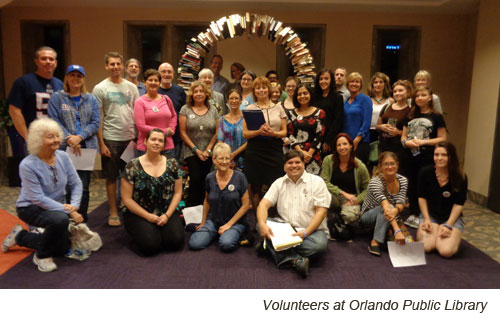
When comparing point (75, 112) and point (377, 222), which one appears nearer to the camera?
point (377, 222)

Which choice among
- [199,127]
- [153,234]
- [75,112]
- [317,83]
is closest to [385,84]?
[317,83]

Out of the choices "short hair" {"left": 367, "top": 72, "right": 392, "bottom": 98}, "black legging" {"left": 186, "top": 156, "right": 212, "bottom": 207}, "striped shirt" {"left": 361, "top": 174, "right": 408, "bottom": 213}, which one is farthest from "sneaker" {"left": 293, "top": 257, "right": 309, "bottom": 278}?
"short hair" {"left": 367, "top": 72, "right": 392, "bottom": 98}

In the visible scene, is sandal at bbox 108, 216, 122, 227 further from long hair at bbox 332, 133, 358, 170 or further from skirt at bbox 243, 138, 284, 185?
long hair at bbox 332, 133, 358, 170

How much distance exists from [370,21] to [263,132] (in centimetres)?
381

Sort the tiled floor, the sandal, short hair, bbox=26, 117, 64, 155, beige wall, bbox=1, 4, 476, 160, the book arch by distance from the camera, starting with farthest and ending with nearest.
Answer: beige wall, bbox=1, 4, 476, 160 < the book arch < the sandal < the tiled floor < short hair, bbox=26, 117, 64, 155

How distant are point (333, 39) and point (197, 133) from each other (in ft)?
11.4

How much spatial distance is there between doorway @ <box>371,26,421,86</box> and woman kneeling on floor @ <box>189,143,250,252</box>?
403 centimetres

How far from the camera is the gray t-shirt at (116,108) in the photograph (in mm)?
3596

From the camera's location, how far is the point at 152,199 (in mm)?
3176

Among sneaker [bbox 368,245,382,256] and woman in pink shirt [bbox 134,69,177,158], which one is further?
woman in pink shirt [bbox 134,69,177,158]

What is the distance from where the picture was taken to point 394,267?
288 centimetres

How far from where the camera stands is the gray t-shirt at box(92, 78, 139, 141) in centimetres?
360

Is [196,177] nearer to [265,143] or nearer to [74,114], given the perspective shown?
[265,143]

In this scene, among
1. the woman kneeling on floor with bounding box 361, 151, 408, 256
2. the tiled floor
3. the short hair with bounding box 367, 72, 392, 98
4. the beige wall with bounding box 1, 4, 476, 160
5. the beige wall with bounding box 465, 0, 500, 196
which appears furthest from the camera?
the beige wall with bounding box 1, 4, 476, 160
